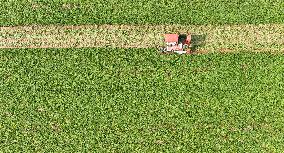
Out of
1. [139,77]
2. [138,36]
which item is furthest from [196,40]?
[139,77]

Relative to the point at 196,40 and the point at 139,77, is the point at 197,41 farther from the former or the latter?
the point at 139,77

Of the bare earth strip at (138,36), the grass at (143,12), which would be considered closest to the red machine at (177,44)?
the bare earth strip at (138,36)

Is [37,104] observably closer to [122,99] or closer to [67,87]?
[67,87]

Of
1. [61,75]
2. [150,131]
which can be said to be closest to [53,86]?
[61,75]

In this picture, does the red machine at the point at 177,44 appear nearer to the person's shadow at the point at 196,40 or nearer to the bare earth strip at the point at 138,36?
the person's shadow at the point at 196,40

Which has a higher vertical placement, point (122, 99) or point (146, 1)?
point (146, 1)

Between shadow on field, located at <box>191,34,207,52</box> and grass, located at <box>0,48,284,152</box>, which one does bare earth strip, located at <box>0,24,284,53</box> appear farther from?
grass, located at <box>0,48,284,152</box>
